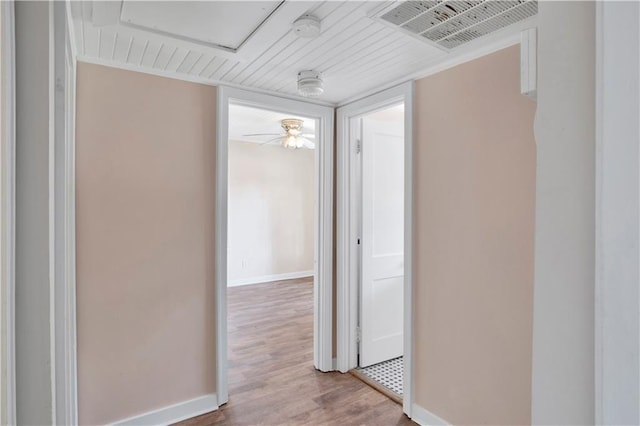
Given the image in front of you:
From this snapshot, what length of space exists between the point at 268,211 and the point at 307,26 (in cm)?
486

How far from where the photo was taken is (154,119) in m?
2.15

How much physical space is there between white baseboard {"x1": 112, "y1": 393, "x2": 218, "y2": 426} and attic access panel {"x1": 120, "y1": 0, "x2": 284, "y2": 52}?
2158mm

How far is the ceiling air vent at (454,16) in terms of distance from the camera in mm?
1396

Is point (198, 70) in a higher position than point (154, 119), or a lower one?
higher

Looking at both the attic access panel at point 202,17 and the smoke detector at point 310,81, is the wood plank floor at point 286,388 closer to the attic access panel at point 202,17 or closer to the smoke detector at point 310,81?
the smoke detector at point 310,81

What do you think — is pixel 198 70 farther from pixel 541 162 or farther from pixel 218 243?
pixel 541 162

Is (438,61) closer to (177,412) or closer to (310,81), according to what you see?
(310,81)

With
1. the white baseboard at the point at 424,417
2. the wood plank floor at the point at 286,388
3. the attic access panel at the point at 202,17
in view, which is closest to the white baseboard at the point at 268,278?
the wood plank floor at the point at 286,388

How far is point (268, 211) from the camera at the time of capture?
6223 millimetres
